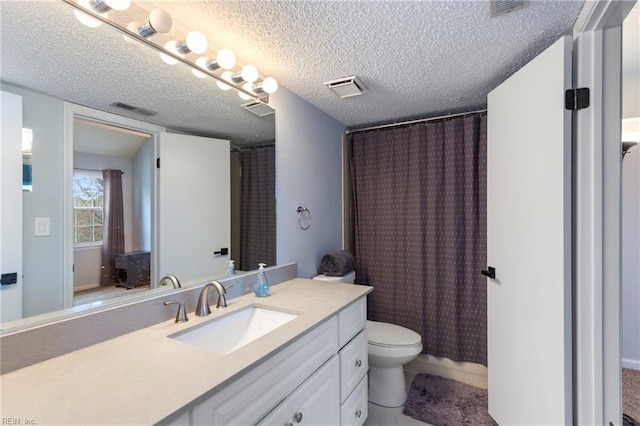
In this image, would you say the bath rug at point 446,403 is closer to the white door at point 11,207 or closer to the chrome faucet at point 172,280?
the chrome faucet at point 172,280

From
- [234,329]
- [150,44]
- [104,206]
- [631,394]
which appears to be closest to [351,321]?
[234,329]

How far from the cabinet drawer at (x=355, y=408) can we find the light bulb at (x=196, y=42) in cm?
170

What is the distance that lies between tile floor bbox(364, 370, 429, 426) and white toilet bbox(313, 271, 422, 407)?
0.03 m

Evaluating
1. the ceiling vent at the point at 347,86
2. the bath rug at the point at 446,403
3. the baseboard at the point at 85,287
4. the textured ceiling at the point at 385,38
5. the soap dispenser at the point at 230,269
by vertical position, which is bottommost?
the bath rug at the point at 446,403

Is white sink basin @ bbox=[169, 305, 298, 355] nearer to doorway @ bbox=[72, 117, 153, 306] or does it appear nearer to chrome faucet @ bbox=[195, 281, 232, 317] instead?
chrome faucet @ bbox=[195, 281, 232, 317]

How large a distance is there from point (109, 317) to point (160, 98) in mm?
899

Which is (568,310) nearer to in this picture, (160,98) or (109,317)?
(109,317)

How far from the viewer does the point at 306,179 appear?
81.2 inches

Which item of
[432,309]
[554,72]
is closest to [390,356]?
[432,309]

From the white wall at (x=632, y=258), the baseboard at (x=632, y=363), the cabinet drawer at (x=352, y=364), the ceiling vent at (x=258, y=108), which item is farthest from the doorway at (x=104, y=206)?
the baseboard at (x=632, y=363)

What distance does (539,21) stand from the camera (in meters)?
1.17

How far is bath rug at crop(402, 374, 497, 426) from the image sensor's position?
5.79 feet

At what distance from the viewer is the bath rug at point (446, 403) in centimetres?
176

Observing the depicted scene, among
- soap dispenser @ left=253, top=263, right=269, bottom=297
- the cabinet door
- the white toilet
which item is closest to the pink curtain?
soap dispenser @ left=253, top=263, right=269, bottom=297
